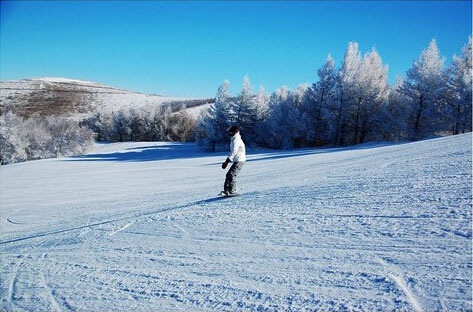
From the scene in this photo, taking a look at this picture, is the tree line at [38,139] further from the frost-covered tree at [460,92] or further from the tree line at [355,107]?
the frost-covered tree at [460,92]

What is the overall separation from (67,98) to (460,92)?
11660 centimetres

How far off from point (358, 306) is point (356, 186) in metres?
5.17

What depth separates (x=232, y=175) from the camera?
8.41m

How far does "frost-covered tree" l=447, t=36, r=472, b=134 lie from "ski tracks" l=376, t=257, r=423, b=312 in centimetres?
3522

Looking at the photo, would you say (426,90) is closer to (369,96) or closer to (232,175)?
(369,96)

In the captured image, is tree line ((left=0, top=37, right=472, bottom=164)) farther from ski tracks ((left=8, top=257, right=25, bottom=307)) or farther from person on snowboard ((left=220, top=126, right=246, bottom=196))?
ski tracks ((left=8, top=257, right=25, bottom=307))

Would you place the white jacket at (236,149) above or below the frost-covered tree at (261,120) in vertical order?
below

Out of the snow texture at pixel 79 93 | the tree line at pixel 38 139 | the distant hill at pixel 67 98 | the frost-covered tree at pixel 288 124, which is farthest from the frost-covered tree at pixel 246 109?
the snow texture at pixel 79 93

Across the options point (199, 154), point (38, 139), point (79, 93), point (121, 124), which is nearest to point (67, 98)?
point (79, 93)

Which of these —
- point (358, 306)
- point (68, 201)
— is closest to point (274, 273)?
point (358, 306)

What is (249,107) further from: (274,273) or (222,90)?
(274,273)

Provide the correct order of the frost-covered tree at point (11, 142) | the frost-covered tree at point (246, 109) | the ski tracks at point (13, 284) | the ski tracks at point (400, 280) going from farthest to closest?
the frost-covered tree at point (246, 109)
the frost-covered tree at point (11, 142)
the ski tracks at point (13, 284)
the ski tracks at point (400, 280)

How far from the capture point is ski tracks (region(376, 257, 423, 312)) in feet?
10.2

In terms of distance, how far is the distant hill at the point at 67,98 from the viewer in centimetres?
9475
